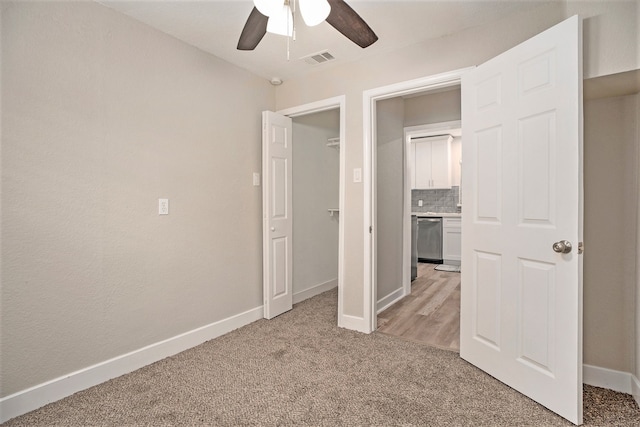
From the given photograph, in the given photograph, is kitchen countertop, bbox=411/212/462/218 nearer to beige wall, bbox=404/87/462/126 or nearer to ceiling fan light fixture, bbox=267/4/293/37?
beige wall, bbox=404/87/462/126

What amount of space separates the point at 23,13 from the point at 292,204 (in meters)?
2.55

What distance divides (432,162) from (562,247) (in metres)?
5.05

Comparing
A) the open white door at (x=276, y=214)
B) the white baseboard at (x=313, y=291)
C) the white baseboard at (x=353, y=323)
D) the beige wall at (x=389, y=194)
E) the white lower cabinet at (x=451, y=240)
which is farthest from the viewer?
the white lower cabinet at (x=451, y=240)

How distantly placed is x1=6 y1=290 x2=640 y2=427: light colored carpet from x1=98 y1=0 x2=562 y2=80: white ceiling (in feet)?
7.99

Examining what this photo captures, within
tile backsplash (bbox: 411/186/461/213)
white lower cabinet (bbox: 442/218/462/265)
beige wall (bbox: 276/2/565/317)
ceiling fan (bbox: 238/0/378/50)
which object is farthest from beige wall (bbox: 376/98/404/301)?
tile backsplash (bbox: 411/186/461/213)

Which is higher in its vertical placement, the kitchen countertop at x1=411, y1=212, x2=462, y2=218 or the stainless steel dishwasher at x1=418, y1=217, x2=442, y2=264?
the kitchen countertop at x1=411, y1=212, x2=462, y2=218

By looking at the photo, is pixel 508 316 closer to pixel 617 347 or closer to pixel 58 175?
pixel 617 347

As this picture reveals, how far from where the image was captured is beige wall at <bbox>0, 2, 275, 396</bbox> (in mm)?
1838

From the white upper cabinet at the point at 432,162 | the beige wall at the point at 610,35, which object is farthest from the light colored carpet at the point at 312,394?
the white upper cabinet at the point at 432,162

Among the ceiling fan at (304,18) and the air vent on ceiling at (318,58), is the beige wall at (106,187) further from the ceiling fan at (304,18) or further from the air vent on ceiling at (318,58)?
Result: the ceiling fan at (304,18)

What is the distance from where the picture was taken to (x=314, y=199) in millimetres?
4246

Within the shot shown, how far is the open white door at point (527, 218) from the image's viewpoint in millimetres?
1725

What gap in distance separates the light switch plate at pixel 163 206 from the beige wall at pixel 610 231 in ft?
9.65

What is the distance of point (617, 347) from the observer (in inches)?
81.4
